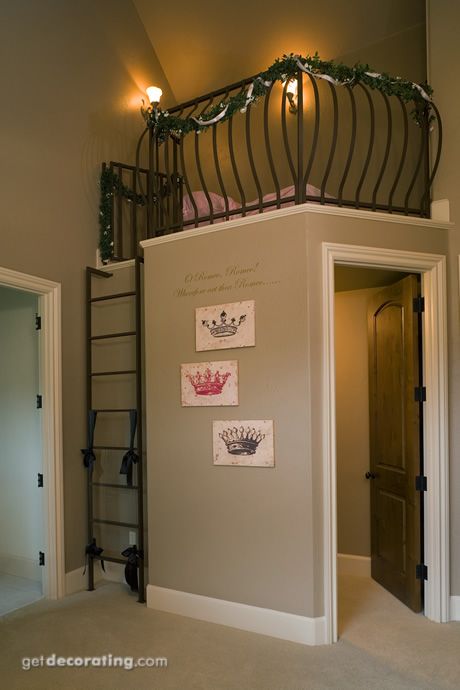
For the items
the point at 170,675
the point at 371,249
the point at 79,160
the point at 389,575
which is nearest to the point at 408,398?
the point at 371,249

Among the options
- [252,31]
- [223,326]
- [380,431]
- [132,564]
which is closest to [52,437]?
[132,564]

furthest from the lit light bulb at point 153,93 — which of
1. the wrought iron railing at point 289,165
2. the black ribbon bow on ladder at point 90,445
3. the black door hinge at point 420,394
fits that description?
the black door hinge at point 420,394

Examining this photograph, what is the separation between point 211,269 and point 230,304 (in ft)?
0.95

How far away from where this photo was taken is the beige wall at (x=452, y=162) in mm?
3363

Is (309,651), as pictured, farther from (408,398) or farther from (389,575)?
(408,398)

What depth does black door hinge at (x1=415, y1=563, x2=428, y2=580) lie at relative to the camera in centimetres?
339

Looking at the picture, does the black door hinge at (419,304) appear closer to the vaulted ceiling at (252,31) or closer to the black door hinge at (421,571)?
the black door hinge at (421,571)

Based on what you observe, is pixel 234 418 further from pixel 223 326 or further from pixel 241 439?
pixel 223 326

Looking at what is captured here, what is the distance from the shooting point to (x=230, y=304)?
3346mm

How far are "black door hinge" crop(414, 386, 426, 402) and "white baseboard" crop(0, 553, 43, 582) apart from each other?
3180 mm

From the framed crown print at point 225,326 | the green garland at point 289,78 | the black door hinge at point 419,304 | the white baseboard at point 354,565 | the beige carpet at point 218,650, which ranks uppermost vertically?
the green garland at point 289,78

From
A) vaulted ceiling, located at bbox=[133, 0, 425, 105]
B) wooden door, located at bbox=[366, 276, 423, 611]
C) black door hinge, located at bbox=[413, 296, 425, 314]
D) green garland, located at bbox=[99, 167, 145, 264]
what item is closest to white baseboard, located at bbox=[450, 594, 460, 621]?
wooden door, located at bbox=[366, 276, 423, 611]

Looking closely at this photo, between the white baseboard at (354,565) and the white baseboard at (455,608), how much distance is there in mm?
964

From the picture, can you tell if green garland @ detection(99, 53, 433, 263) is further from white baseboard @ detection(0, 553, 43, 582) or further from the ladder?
white baseboard @ detection(0, 553, 43, 582)
